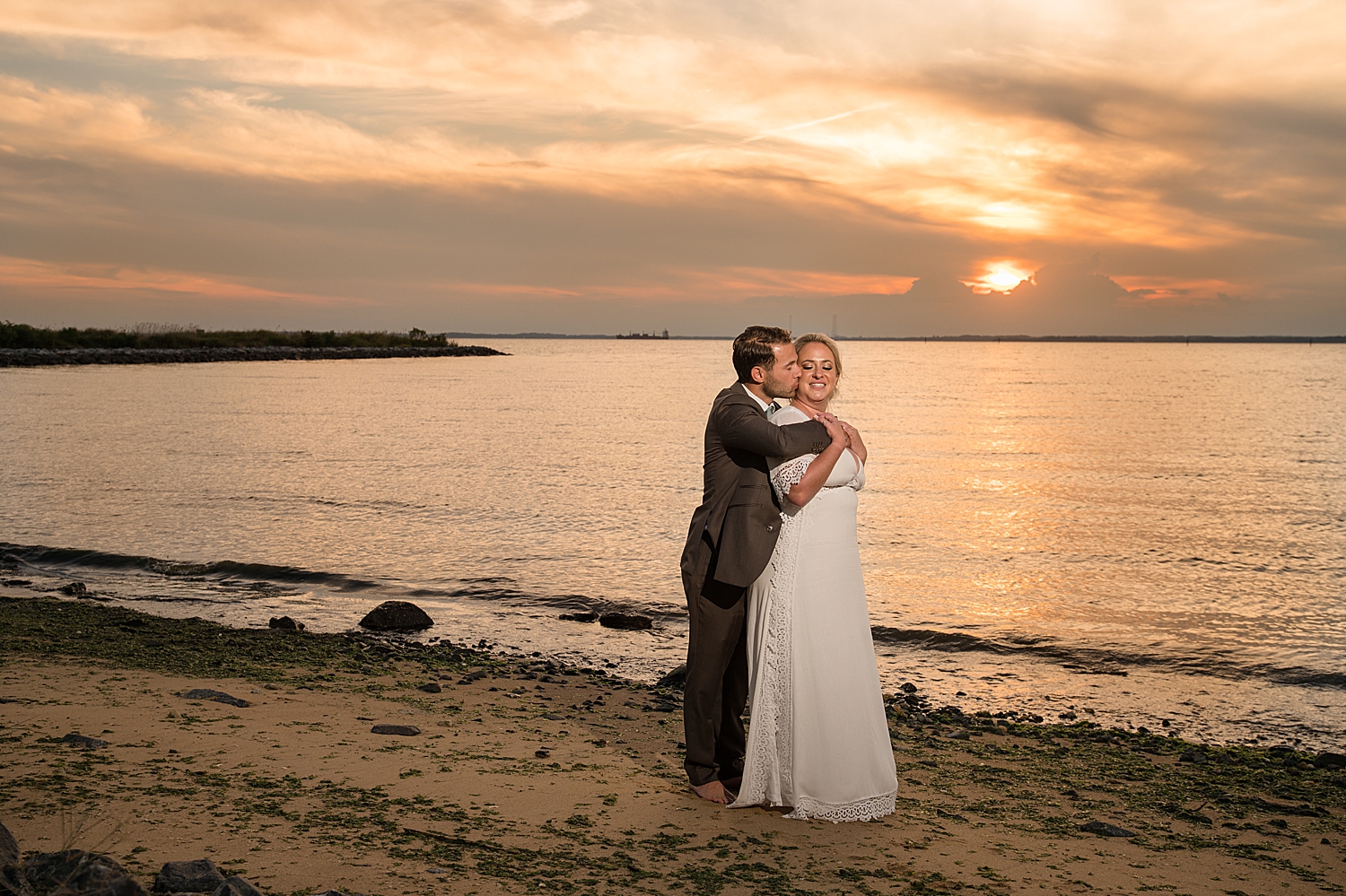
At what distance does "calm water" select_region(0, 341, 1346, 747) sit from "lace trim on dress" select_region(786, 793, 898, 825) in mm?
5014

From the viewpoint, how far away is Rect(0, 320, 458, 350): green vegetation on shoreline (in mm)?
96312

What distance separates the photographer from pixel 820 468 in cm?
571

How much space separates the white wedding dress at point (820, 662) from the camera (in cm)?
600

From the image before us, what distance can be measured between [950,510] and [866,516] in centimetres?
249

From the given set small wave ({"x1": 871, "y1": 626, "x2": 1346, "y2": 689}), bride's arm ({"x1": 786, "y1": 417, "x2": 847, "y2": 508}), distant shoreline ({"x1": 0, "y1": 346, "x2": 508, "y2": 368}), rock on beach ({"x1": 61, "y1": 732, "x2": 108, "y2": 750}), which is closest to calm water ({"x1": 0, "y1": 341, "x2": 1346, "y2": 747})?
small wave ({"x1": 871, "y1": 626, "x2": 1346, "y2": 689})

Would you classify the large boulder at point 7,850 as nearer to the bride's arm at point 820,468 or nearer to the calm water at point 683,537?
the bride's arm at point 820,468

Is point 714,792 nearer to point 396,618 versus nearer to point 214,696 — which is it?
point 214,696

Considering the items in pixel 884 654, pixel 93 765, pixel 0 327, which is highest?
pixel 0 327

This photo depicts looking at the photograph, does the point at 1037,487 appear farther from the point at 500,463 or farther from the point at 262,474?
the point at 262,474

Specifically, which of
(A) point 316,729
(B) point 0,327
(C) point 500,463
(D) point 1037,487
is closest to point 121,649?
(A) point 316,729

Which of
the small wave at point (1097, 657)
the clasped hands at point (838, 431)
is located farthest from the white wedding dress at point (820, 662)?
the small wave at point (1097, 657)

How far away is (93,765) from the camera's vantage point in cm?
605

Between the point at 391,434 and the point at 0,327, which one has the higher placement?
the point at 0,327

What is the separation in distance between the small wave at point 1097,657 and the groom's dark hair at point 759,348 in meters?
8.19
